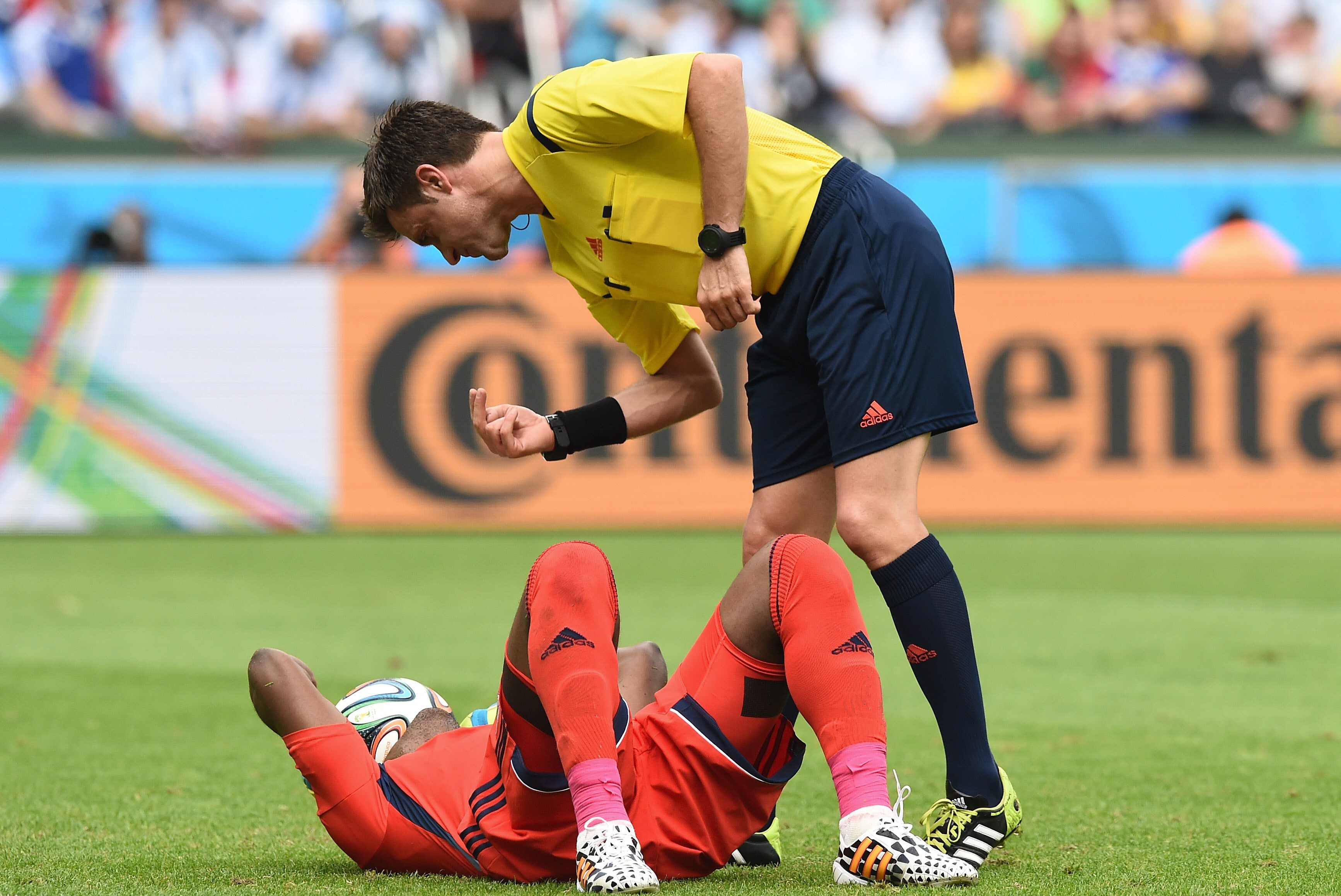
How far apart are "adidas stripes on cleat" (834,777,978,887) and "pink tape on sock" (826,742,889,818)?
0.04 metres

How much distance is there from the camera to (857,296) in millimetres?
3799

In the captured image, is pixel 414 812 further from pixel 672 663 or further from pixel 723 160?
pixel 672 663

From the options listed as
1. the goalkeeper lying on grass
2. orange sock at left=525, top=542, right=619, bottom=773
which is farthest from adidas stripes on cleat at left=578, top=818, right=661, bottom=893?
orange sock at left=525, top=542, right=619, bottom=773

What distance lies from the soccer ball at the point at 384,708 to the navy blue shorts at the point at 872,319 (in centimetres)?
110

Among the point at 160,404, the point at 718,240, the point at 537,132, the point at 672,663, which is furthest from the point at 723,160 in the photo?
the point at 160,404

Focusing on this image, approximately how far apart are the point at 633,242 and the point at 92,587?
6229 mm

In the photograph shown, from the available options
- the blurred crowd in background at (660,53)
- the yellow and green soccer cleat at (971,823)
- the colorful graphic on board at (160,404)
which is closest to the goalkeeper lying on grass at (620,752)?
the yellow and green soccer cleat at (971,823)

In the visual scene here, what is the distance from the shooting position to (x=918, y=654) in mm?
3715

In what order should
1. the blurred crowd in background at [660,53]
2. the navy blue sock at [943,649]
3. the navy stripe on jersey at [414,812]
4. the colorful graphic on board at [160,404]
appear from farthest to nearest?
1. the blurred crowd in background at [660,53]
2. the colorful graphic on board at [160,404]
3. the navy blue sock at [943,649]
4. the navy stripe on jersey at [414,812]

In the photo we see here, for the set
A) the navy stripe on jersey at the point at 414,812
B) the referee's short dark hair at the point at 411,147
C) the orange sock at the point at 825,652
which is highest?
the referee's short dark hair at the point at 411,147

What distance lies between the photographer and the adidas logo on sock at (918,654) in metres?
3.69

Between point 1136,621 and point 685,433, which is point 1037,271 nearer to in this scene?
point 685,433

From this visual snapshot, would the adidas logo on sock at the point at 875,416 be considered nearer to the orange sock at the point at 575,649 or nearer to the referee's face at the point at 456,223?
the orange sock at the point at 575,649

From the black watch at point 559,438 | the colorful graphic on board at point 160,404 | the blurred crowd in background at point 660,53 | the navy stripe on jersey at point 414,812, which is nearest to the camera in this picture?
the navy stripe on jersey at point 414,812
